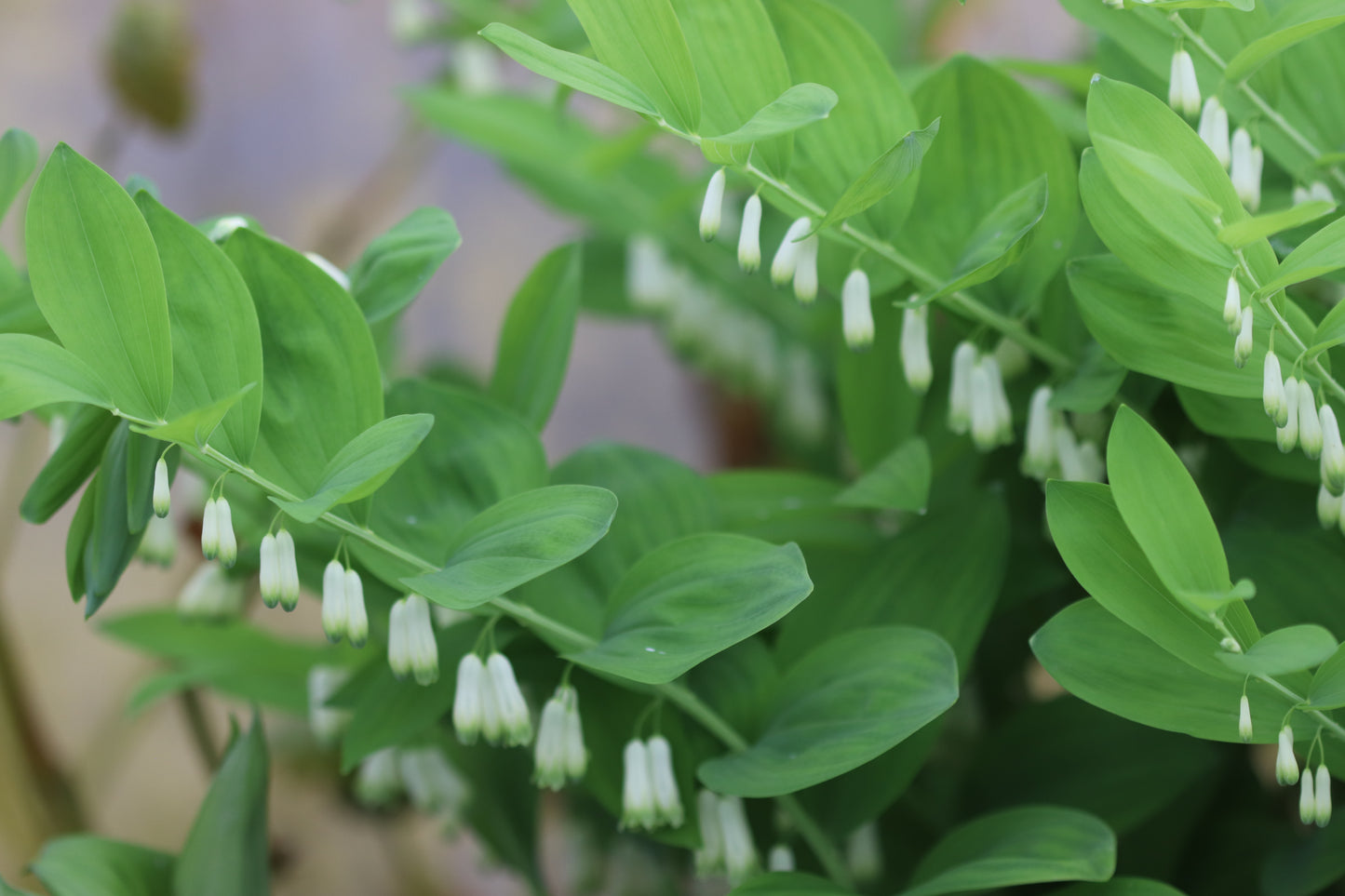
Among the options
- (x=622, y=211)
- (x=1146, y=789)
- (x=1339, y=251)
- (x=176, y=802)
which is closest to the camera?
(x=1339, y=251)

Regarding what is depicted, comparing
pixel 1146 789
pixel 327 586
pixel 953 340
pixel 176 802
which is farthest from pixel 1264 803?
pixel 176 802

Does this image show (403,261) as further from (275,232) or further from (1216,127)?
(275,232)

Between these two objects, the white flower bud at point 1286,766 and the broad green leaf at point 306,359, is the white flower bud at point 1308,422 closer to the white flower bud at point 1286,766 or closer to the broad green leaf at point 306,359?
the white flower bud at point 1286,766

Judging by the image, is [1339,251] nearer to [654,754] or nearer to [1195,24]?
[1195,24]


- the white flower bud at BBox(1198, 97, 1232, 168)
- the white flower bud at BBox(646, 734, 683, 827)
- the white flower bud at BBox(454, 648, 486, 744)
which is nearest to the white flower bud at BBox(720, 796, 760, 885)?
the white flower bud at BBox(646, 734, 683, 827)

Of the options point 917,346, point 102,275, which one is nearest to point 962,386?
point 917,346

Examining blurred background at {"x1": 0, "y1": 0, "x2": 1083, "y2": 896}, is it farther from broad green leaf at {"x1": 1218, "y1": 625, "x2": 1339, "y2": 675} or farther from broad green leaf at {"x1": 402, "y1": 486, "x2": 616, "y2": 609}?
broad green leaf at {"x1": 1218, "y1": 625, "x2": 1339, "y2": 675}
